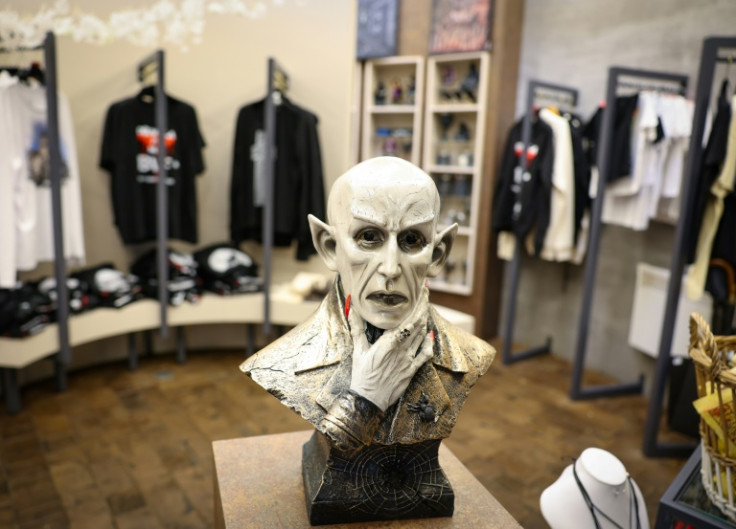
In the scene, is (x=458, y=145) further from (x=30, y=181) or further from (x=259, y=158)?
(x=30, y=181)

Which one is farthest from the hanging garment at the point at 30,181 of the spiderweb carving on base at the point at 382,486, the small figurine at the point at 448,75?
the small figurine at the point at 448,75

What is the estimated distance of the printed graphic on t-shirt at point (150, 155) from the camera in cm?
338

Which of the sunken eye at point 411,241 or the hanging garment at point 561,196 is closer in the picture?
the sunken eye at point 411,241

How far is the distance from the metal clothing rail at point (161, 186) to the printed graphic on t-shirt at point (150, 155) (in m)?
0.09

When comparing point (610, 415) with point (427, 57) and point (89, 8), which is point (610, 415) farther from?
point (89, 8)

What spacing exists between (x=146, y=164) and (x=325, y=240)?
2474 mm

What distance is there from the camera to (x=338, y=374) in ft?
4.24

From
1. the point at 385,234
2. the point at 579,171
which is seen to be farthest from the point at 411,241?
the point at 579,171

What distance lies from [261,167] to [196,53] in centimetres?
81

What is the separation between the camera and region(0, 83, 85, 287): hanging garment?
9.00ft

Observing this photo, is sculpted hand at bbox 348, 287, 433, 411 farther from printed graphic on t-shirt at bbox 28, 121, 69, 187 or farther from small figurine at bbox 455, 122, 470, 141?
small figurine at bbox 455, 122, 470, 141

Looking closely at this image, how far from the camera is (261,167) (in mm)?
3594

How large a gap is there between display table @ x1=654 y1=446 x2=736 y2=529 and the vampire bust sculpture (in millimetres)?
560

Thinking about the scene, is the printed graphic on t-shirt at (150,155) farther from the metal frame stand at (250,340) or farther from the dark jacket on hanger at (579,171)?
the dark jacket on hanger at (579,171)
